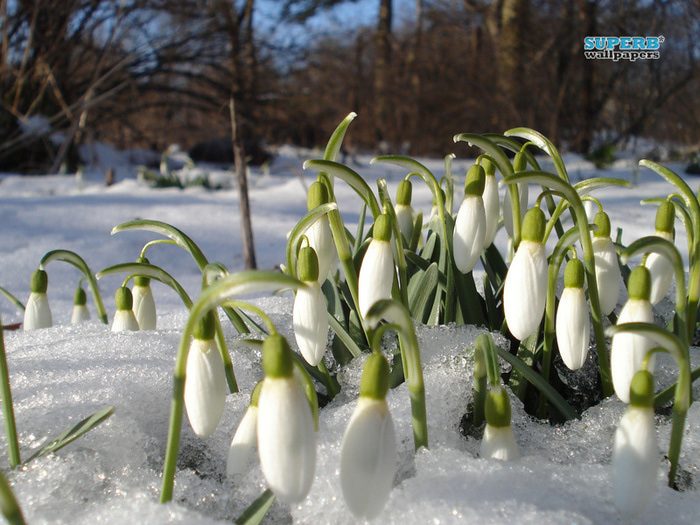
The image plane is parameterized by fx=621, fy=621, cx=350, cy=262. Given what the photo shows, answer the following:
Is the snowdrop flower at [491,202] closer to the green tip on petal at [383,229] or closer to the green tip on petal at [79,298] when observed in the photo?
the green tip on petal at [383,229]

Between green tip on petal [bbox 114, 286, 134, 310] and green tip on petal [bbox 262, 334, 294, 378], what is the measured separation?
459 mm

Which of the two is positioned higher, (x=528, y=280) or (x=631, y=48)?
Answer: (x=631, y=48)

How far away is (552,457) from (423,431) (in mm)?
171

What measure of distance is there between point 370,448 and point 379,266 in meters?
0.21

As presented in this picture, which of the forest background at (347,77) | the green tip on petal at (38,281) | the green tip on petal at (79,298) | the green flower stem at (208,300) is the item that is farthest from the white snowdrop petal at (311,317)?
the forest background at (347,77)

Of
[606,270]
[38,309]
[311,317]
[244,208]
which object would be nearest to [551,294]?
[606,270]

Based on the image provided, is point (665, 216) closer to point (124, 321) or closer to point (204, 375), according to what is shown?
point (204, 375)

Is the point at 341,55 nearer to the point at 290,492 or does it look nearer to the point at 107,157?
the point at 107,157

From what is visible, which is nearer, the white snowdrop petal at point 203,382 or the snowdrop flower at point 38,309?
the white snowdrop petal at point 203,382

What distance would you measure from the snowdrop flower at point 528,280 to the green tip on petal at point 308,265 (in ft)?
0.62

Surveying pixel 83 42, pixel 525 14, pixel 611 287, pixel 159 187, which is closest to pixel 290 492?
pixel 611 287

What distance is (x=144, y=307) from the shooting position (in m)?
0.86

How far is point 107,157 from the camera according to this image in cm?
524

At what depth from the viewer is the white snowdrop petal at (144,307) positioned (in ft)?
2.79
